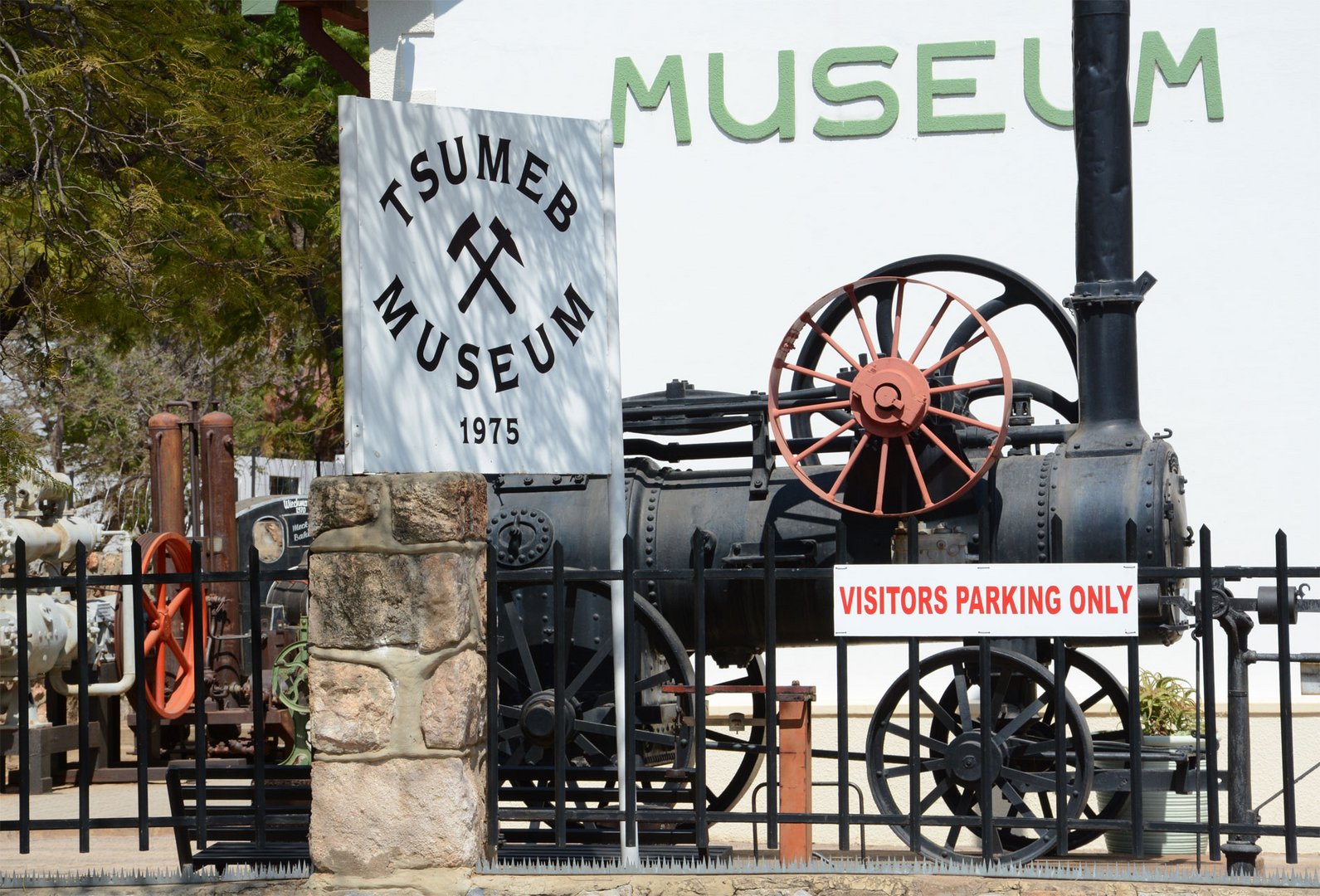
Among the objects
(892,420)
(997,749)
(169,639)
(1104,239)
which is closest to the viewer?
(169,639)

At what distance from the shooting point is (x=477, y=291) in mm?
5766

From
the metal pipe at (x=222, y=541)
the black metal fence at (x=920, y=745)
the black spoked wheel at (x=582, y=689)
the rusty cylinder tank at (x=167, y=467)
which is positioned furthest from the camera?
the rusty cylinder tank at (x=167, y=467)

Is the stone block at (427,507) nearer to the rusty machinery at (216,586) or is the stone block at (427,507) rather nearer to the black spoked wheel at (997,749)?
the black spoked wheel at (997,749)

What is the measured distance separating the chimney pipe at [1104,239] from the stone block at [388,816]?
11.9ft

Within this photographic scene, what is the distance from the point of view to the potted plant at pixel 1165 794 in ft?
26.3

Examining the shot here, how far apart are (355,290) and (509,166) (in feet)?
2.24

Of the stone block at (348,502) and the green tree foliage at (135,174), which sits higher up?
the green tree foliage at (135,174)

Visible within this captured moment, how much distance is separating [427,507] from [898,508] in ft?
9.30

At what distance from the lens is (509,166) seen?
5852mm

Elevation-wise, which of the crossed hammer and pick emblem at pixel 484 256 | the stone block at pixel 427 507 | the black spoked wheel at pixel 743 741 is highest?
the crossed hammer and pick emblem at pixel 484 256

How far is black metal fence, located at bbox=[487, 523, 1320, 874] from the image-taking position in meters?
5.68

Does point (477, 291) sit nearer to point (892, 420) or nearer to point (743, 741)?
point (892, 420)

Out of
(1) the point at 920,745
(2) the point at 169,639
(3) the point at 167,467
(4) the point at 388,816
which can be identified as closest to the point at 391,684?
(4) the point at 388,816

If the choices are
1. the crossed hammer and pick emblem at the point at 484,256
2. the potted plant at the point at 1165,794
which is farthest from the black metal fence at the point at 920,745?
the crossed hammer and pick emblem at the point at 484,256
